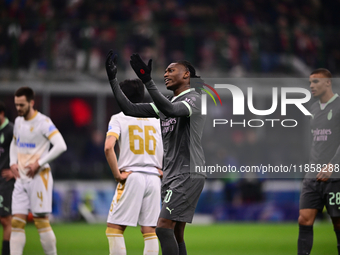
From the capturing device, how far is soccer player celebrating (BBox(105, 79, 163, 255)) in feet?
17.3

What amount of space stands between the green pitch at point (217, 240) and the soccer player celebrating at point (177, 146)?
3.52m

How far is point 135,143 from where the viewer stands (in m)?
5.43

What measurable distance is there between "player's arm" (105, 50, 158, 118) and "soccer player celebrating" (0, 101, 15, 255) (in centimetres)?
320

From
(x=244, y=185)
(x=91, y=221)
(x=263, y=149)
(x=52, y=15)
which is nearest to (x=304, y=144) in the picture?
(x=263, y=149)

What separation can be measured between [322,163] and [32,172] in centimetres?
362

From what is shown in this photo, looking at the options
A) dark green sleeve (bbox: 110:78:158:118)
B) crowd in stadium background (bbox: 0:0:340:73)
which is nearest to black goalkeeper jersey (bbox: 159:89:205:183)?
dark green sleeve (bbox: 110:78:158:118)

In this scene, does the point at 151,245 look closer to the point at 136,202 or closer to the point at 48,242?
the point at 136,202

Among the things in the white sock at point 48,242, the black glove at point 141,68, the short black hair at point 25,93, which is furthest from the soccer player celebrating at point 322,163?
the short black hair at point 25,93

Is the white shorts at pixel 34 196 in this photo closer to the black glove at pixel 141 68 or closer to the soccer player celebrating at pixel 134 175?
the soccer player celebrating at pixel 134 175

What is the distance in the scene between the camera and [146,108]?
14.8ft

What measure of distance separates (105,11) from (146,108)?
13.9 m

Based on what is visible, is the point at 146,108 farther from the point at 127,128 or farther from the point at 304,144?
the point at 304,144

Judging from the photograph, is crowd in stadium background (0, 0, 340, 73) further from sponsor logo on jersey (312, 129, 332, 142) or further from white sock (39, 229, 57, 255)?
sponsor logo on jersey (312, 129, 332, 142)

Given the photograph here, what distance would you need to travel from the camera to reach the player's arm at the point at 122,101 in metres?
4.26
